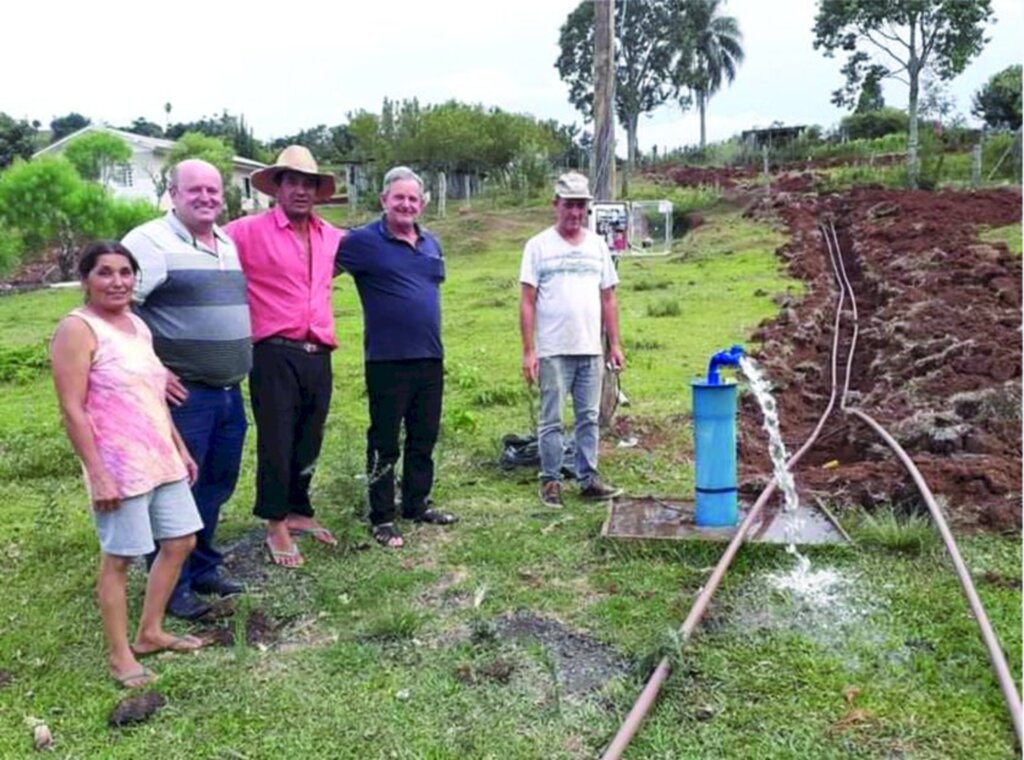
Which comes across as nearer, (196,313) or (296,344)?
(196,313)

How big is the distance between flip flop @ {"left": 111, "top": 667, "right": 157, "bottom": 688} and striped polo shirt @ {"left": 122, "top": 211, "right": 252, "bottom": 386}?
1123mm

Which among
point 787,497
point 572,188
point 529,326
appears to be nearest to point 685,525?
point 787,497

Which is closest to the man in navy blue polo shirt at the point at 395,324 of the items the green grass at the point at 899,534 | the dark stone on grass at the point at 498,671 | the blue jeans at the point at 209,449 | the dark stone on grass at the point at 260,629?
the blue jeans at the point at 209,449

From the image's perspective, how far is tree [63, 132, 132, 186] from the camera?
39.5 meters

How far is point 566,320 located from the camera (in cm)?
522

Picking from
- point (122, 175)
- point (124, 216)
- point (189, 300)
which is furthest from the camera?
point (122, 175)

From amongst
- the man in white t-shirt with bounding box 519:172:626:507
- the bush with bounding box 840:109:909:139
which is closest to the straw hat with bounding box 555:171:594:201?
the man in white t-shirt with bounding box 519:172:626:507

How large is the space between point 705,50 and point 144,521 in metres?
55.7

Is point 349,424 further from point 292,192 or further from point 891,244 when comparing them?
point 891,244

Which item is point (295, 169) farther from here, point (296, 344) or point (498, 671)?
point (498, 671)

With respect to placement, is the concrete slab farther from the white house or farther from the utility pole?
the white house

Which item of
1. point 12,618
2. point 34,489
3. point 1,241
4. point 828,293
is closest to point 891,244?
point 828,293

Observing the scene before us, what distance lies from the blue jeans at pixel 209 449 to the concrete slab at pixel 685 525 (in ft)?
5.68

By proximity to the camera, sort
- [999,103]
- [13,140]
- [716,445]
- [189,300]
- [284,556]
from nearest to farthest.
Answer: [189,300] < [284,556] < [716,445] < [999,103] < [13,140]
